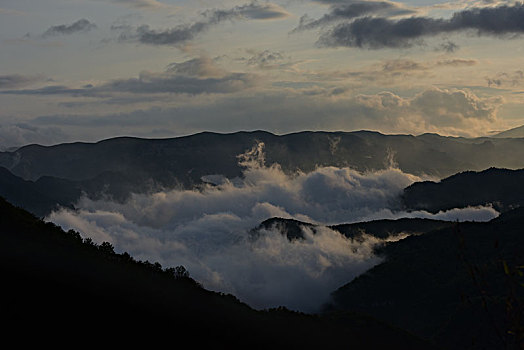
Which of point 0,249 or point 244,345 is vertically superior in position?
point 0,249

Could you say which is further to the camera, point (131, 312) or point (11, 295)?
point (131, 312)

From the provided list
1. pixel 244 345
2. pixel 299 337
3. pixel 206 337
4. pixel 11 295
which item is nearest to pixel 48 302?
pixel 11 295

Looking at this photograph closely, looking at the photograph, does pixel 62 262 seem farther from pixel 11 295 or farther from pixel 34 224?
pixel 34 224

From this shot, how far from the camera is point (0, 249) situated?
136 feet

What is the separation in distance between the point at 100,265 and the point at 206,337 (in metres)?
15.0

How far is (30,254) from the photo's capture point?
41.2 m

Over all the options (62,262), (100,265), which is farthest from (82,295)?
(100,265)

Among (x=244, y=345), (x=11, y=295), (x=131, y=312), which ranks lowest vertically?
(x=244, y=345)

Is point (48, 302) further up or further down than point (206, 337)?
further up

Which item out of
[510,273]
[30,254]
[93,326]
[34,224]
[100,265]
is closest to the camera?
[510,273]

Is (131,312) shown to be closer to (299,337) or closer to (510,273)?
(299,337)

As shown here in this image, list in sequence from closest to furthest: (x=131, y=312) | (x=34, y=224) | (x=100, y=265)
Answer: (x=131, y=312) < (x=100, y=265) < (x=34, y=224)

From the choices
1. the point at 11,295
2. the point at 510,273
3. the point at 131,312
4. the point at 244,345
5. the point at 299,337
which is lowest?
the point at 299,337

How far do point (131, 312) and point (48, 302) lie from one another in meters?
4.75
